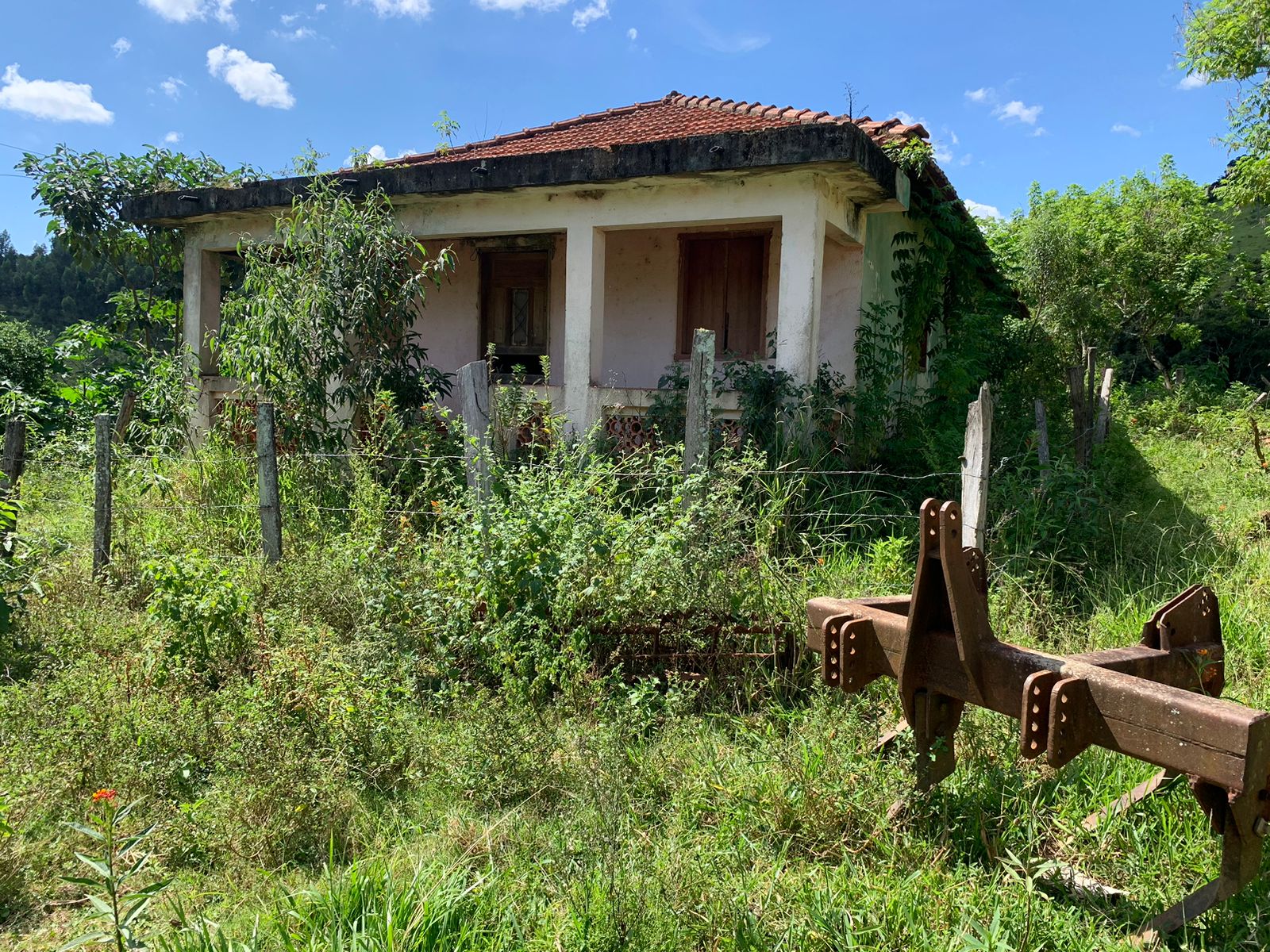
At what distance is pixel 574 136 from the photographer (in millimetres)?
9781

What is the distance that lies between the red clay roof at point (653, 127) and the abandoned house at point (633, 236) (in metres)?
0.04

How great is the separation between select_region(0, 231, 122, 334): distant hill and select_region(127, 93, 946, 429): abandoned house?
65.8 feet

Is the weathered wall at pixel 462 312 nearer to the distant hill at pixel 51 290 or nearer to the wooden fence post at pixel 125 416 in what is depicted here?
the wooden fence post at pixel 125 416

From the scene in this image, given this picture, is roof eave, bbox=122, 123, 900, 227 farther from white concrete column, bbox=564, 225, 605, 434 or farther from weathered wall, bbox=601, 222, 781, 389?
weathered wall, bbox=601, 222, 781, 389

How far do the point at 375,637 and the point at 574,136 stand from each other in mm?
6943

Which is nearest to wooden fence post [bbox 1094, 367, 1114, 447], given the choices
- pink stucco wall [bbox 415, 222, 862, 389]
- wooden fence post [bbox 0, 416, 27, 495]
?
pink stucco wall [bbox 415, 222, 862, 389]

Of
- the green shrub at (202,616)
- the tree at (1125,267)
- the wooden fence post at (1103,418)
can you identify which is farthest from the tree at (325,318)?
the tree at (1125,267)

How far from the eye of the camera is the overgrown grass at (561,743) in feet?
8.60

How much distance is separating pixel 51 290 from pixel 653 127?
25450 mm

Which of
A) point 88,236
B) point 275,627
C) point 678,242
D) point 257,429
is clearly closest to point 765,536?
point 275,627

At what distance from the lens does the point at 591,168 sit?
733cm

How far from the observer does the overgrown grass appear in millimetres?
2621

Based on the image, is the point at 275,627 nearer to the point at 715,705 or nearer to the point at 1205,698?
the point at 715,705

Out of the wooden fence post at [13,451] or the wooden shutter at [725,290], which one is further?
the wooden shutter at [725,290]
